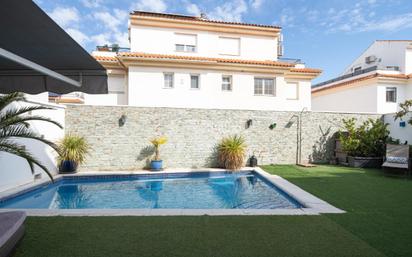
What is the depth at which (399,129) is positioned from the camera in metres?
14.7

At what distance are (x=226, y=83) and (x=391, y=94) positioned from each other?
17.3 metres

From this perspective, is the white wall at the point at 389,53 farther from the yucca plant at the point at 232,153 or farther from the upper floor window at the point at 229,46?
the yucca plant at the point at 232,153

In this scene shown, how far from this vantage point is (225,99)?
19297mm

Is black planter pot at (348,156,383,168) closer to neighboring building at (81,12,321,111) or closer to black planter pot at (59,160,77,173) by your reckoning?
neighboring building at (81,12,321,111)

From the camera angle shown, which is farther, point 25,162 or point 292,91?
point 292,91

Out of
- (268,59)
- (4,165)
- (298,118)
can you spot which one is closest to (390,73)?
(268,59)

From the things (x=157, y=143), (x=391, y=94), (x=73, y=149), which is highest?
(x=391, y=94)

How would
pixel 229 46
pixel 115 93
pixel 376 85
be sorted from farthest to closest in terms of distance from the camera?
1. pixel 376 85
2. pixel 229 46
3. pixel 115 93

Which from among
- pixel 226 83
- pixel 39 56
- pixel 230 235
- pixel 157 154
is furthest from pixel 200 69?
pixel 230 235

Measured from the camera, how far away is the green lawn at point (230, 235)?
4379 millimetres

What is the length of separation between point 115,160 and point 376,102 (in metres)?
24.1

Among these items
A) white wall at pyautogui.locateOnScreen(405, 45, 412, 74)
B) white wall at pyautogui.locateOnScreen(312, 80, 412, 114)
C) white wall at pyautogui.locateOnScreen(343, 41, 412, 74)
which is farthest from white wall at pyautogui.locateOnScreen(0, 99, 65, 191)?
white wall at pyautogui.locateOnScreen(343, 41, 412, 74)

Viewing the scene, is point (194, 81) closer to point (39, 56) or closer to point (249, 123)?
point (249, 123)

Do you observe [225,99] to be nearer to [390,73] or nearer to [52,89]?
[52,89]
